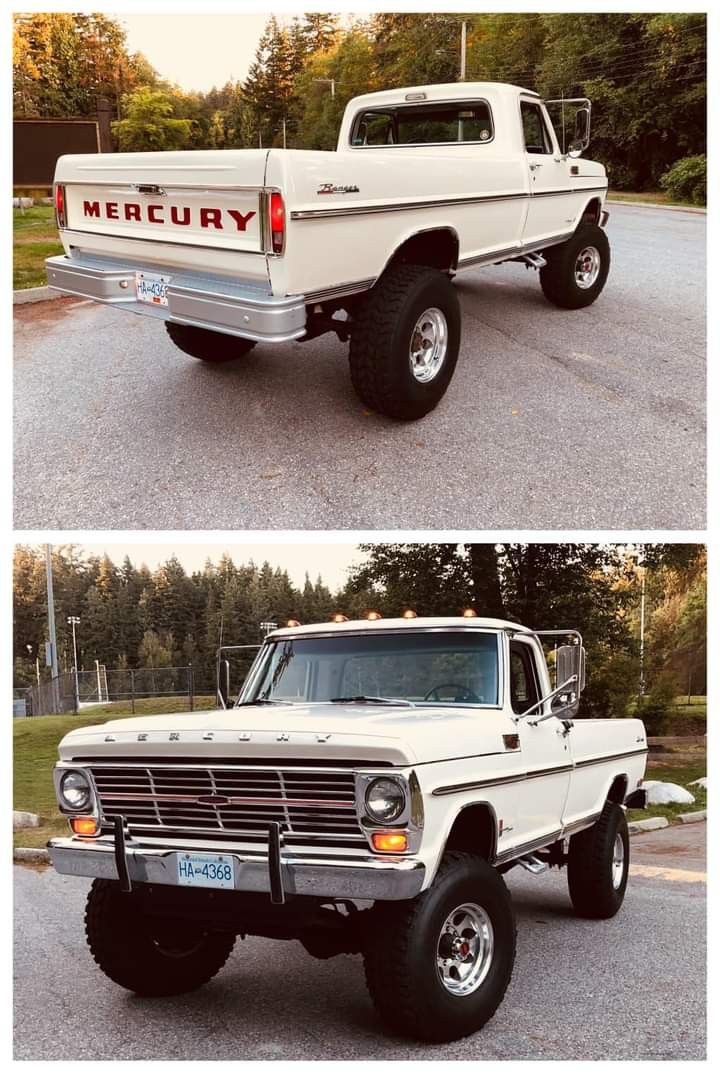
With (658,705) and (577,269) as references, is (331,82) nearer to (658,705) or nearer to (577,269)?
(577,269)

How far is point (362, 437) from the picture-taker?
21.5 ft

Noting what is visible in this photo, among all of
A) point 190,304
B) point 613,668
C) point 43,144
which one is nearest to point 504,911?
point 190,304

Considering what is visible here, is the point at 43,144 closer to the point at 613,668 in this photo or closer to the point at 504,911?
the point at 613,668

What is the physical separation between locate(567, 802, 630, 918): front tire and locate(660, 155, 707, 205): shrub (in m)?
20.8

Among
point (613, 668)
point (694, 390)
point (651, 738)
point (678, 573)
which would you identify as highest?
point (694, 390)

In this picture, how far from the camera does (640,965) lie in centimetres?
477

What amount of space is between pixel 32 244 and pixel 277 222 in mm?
10931

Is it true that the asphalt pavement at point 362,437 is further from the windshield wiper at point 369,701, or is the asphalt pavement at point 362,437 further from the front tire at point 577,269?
the windshield wiper at point 369,701

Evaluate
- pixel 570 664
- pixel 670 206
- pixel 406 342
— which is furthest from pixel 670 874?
pixel 670 206

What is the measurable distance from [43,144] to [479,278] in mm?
12780

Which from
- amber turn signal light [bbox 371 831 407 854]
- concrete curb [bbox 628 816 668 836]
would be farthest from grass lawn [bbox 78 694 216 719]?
amber turn signal light [bbox 371 831 407 854]

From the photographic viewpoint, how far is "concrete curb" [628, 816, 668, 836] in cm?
912

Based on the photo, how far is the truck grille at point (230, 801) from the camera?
3.46 meters

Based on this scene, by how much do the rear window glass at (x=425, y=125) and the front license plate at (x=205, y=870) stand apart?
6565mm
